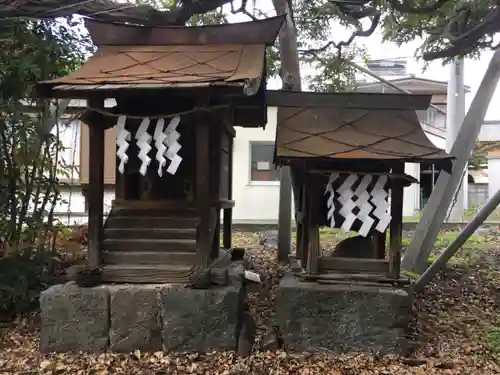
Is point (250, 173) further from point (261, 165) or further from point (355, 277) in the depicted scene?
point (355, 277)

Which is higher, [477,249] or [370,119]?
[370,119]

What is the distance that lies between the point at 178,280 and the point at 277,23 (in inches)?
129

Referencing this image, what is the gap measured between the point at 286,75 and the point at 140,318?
522 centimetres

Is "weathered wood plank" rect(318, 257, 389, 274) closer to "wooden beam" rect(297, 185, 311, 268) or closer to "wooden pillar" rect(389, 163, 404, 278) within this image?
"wooden pillar" rect(389, 163, 404, 278)

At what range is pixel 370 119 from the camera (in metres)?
5.83

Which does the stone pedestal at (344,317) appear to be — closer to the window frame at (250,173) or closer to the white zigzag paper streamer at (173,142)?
the white zigzag paper streamer at (173,142)

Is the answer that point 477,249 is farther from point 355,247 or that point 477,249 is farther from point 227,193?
point 227,193

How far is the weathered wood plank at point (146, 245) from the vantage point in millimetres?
5535

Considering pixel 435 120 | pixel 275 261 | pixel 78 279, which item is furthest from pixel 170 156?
pixel 435 120

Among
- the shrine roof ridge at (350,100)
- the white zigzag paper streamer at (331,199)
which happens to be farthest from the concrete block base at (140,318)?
the shrine roof ridge at (350,100)

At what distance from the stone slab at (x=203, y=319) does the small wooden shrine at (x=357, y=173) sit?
0.99 m

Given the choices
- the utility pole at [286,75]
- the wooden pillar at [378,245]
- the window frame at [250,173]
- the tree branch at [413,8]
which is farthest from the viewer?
the window frame at [250,173]

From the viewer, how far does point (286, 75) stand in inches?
341

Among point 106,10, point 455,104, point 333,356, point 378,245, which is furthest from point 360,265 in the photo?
point 455,104
